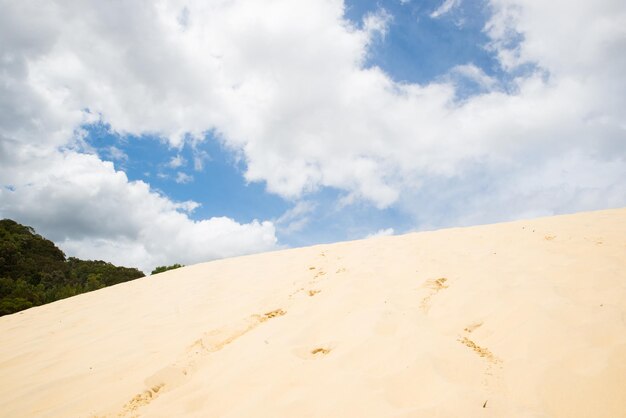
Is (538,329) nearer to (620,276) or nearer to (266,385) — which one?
(620,276)

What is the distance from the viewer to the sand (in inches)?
94.8

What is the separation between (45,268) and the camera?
39125 mm

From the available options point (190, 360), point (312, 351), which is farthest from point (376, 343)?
point (190, 360)

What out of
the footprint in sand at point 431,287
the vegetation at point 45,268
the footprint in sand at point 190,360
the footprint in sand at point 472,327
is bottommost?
the footprint in sand at point 190,360

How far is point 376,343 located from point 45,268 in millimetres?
48143

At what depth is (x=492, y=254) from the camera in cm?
568

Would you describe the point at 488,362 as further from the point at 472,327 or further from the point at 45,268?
the point at 45,268

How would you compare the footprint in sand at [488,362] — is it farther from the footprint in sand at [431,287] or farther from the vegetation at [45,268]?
the vegetation at [45,268]

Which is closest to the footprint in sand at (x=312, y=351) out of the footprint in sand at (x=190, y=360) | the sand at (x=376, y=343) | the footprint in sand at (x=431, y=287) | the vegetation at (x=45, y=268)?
the sand at (x=376, y=343)

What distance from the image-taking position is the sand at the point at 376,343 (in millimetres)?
2408

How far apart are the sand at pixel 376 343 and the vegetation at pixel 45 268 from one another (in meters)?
29.6

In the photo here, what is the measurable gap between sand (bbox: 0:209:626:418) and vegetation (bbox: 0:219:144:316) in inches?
1167

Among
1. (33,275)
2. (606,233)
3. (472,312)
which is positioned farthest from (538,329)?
(33,275)

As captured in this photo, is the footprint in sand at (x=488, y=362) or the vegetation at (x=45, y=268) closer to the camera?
the footprint in sand at (x=488, y=362)
